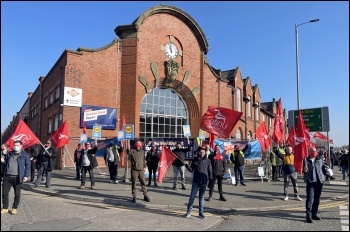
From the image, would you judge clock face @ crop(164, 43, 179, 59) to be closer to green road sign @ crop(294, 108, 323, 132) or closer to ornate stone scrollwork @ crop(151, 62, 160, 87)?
ornate stone scrollwork @ crop(151, 62, 160, 87)

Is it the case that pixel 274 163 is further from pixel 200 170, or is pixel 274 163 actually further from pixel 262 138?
pixel 200 170

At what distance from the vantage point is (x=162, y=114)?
2817cm

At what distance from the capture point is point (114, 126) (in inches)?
969

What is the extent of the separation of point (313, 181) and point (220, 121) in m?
5.55

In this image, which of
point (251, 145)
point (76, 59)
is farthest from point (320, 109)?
point (76, 59)

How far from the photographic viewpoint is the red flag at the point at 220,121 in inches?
531

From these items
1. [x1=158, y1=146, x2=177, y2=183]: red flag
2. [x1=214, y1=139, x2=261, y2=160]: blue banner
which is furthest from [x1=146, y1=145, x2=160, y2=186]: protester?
[x1=214, y1=139, x2=261, y2=160]: blue banner

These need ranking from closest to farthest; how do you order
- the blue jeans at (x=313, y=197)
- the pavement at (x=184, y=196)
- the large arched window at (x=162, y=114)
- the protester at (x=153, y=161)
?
the blue jeans at (x=313, y=197) → the pavement at (x=184, y=196) → the protester at (x=153, y=161) → the large arched window at (x=162, y=114)

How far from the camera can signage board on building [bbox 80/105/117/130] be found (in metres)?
23.2

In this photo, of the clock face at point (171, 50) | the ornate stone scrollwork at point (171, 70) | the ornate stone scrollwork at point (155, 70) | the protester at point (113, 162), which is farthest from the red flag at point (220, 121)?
the clock face at point (171, 50)

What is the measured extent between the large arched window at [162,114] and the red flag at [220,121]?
1317 centimetres

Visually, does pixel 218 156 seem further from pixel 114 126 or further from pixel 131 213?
pixel 114 126

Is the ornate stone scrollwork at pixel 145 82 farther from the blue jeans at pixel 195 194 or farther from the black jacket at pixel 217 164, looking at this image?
the blue jeans at pixel 195 194

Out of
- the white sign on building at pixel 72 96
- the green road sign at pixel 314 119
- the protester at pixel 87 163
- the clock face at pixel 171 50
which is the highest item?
the clock face at pixel 171 50
